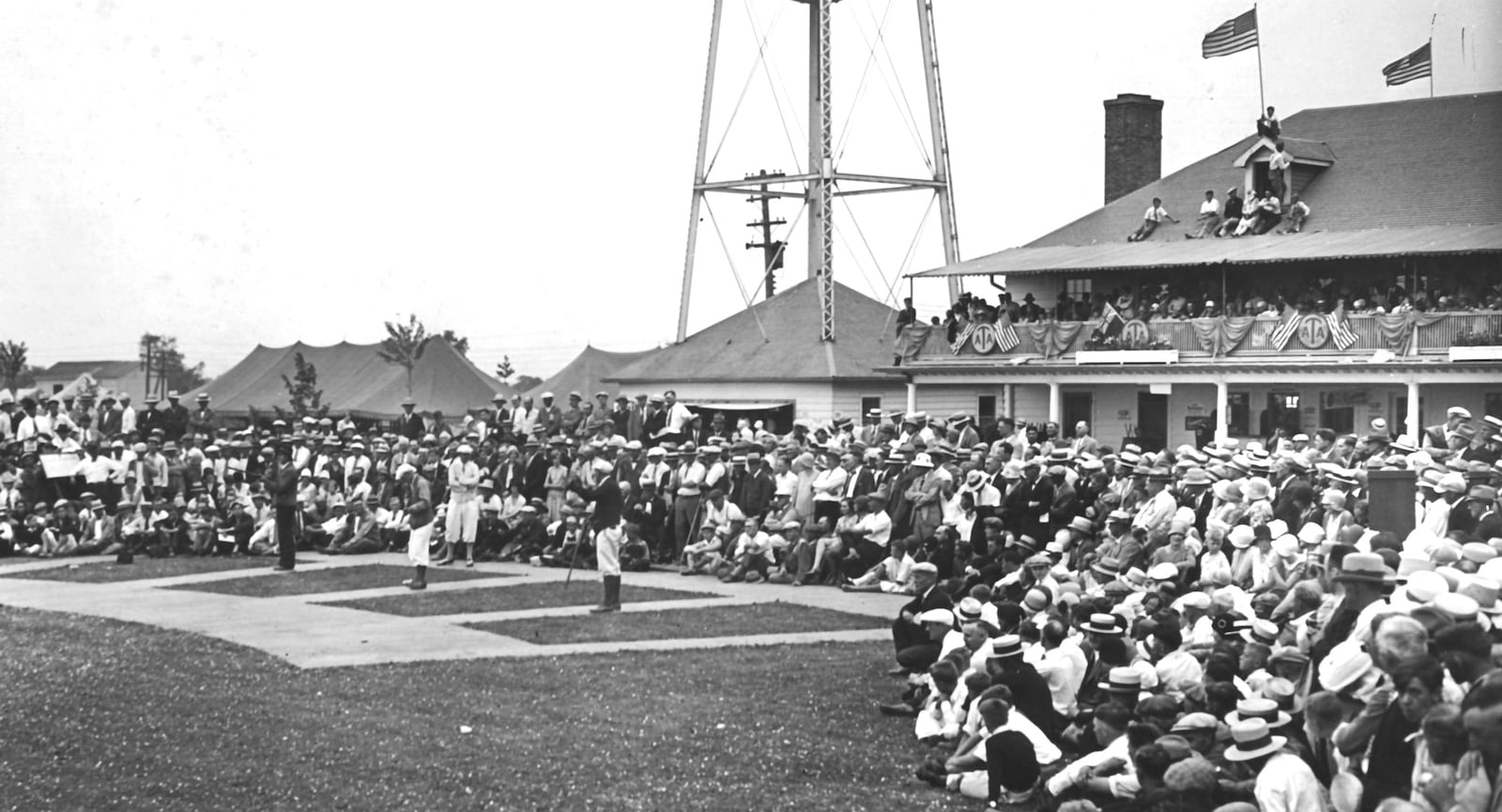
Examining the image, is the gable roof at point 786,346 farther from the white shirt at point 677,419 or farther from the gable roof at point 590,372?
the white shirt at point 677,419

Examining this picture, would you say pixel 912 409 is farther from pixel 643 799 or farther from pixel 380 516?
pixel 643 799

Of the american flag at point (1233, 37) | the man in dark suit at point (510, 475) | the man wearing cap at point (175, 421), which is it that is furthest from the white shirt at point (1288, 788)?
the american flag at point (1233, 37)

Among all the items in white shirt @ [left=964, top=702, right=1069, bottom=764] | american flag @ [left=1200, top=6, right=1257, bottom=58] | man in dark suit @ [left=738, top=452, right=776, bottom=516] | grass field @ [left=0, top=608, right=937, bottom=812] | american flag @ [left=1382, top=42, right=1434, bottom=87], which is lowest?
grass field @ [left=0, top=608, right=937, bottom=812]

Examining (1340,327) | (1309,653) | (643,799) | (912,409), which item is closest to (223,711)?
(643,799)

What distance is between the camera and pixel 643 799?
1078 cm

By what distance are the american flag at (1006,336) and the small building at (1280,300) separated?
4cm

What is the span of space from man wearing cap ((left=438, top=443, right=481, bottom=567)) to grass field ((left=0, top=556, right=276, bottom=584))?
2.76m

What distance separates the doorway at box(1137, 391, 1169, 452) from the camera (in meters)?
34.3

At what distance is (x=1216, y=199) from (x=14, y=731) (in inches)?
1200

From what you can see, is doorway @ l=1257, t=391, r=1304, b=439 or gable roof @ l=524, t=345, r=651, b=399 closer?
doorway @ l=1257, t=391, r=1304, b=439

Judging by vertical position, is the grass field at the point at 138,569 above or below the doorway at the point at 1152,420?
below

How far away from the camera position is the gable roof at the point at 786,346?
39812 millimetres

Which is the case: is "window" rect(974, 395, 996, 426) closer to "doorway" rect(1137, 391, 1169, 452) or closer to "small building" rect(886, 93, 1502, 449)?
"small building" rect(886, 93, 1502, 449)

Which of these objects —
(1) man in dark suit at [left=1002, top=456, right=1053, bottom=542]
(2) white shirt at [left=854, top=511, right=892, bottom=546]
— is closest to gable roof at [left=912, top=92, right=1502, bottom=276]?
(1) man in dark suit at [left=1002, top=456, right=1053, bottom=542]
